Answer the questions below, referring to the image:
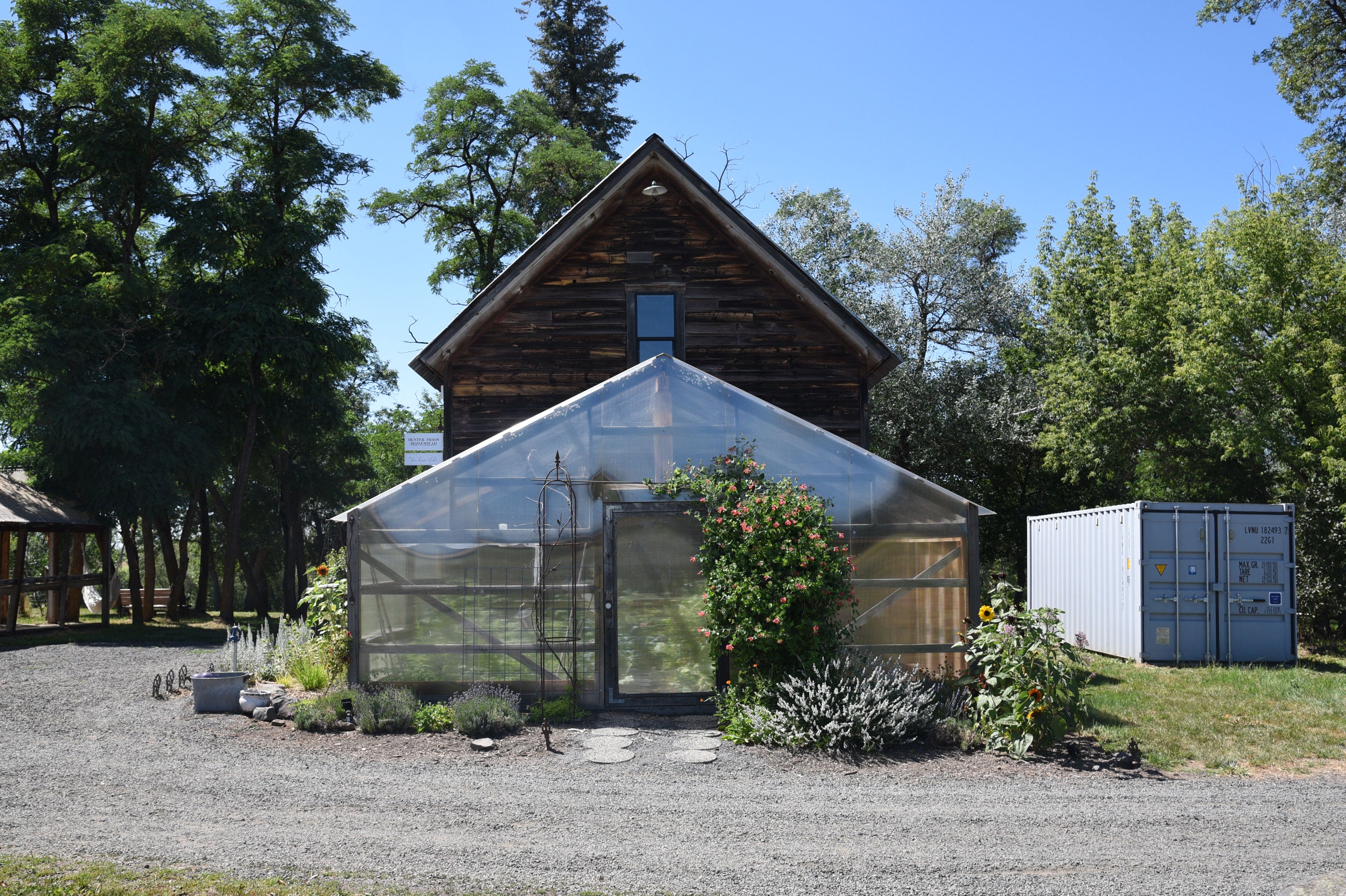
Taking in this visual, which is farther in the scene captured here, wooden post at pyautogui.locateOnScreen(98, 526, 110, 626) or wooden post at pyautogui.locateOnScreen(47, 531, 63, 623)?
wooden post at pyautogui.locateOnScreen(98, 526, 110, 626)

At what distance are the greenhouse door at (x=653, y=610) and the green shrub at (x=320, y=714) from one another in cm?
280

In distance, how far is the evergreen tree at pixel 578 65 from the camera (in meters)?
36.0

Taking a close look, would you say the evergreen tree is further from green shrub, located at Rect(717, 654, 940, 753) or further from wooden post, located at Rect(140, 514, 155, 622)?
green shrub, located at Rect(717, 654, 940, 753)

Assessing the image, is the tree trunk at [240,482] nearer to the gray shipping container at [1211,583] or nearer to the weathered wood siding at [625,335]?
the weathered wood siding at [625,335]

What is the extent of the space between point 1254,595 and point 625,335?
10728 mm

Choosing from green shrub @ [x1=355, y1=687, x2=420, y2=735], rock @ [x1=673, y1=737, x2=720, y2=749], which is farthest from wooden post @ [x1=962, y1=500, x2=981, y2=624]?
green shrub @ [x1=355, y1=687, x2=420, y2=735]

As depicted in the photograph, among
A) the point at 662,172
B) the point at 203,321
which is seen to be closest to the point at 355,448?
the point at 203,321

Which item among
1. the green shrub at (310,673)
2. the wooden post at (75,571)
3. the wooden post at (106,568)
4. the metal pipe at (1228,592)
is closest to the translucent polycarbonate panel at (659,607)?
the green shrub at (310,673)

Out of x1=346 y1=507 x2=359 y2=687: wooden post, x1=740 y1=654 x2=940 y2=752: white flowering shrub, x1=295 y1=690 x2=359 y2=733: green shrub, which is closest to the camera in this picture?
x1=740 y1=654 x2=940 y2=752: white flowering shrub

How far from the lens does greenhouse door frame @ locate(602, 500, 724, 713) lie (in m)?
10.5

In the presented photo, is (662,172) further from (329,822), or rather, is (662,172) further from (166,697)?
(329,822)

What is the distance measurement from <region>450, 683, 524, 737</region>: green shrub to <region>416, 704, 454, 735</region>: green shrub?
10 centimetres

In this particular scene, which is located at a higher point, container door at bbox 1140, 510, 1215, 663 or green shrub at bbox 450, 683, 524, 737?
container door at bbox 1140, 510, 1215, 663

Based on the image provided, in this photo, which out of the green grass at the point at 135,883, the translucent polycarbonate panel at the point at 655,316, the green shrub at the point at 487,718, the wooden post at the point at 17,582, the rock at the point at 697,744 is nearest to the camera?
the green grass at the point at 135,883
